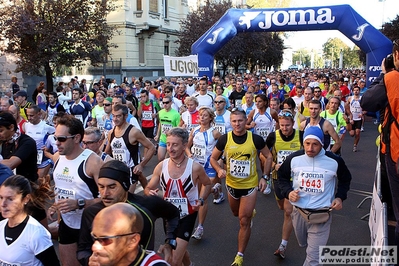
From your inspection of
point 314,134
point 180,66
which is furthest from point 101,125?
point 314,134

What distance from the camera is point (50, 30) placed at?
16.3 meters

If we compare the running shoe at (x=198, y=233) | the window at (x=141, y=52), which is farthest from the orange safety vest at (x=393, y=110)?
the window at (x=141, y=52)

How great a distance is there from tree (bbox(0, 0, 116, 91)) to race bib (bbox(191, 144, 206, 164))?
1153cm

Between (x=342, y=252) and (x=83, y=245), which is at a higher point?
(x=83, y=245)

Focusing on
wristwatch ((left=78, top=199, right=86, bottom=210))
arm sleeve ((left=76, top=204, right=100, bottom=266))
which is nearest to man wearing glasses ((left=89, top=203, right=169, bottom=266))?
arm sleeve ((left=76, top=204, right=100, bottom=266))

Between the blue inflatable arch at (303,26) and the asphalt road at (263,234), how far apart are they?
7.13m

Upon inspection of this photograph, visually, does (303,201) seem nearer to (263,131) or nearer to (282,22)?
(263,131)

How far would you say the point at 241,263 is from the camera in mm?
4801

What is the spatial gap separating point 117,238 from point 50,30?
627 inches

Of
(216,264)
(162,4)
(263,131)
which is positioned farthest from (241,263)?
(162,4)

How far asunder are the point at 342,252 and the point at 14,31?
15076 millimetres

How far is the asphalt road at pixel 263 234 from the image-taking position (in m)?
5.05

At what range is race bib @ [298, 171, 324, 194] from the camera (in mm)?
4141

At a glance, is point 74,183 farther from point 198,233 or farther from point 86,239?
point 198,233
